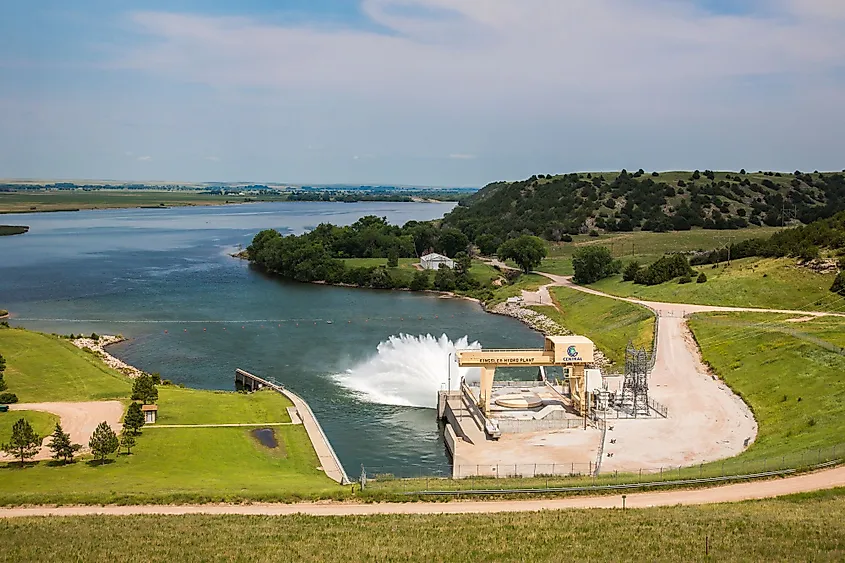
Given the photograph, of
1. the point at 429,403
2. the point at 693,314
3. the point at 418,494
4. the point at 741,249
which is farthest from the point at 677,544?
the point at 741,249

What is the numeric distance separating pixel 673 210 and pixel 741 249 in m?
78.5

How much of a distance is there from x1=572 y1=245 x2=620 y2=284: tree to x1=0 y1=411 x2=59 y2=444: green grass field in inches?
3007

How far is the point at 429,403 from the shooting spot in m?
53.9

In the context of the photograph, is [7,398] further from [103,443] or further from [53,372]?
[103,443]

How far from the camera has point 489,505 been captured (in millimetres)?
30094

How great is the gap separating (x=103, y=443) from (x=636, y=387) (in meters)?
31.0

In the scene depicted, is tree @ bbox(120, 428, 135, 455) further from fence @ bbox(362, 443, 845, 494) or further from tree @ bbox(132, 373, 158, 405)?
fence @ bbox(362, 443, 845, 494)

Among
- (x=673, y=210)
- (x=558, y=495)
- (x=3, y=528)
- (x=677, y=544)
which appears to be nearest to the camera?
(x=677, y=544)

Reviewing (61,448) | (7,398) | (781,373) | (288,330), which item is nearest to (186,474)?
(61,448)

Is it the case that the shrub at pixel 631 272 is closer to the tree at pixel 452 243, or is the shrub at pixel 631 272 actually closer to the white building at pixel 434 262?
the white building at pixel 434 262

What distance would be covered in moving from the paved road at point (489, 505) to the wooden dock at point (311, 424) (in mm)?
5909

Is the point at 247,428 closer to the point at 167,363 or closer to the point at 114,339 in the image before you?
the point at 167,363

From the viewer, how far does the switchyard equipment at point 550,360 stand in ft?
150

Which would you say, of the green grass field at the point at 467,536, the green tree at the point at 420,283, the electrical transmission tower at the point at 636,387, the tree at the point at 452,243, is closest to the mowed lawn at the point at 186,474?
the green grass field at the point at 467,536
